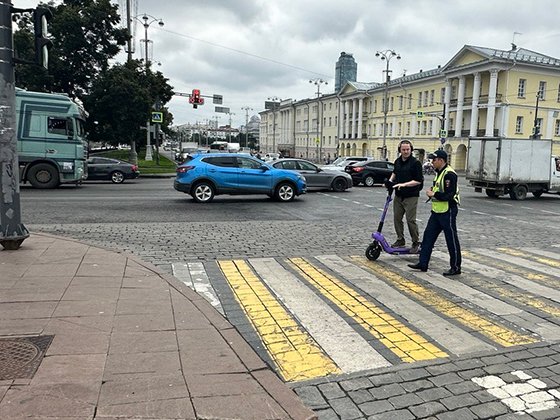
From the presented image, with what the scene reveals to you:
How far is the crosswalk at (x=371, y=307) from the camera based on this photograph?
422 cm

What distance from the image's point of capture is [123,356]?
383 centimetres

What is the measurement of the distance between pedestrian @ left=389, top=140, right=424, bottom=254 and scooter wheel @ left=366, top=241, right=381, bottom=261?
1.76 feet

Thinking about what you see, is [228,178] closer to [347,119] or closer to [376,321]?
[376,321]

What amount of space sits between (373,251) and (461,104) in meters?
57.8

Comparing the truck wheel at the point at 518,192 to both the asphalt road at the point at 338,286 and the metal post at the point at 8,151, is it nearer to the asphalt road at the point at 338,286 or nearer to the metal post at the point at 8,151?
the asphalt road at the point at 338,286

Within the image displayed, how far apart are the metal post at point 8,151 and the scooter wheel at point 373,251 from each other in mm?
5363

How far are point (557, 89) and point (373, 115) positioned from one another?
30.4m

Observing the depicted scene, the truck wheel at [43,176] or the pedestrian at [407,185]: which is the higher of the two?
the pedestrian at [407,185]

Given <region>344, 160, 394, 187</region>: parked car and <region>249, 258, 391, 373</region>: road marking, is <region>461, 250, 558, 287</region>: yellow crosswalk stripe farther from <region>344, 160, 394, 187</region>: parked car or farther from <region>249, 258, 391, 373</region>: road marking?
<region>344, 160, 394, 187</region>: parked car

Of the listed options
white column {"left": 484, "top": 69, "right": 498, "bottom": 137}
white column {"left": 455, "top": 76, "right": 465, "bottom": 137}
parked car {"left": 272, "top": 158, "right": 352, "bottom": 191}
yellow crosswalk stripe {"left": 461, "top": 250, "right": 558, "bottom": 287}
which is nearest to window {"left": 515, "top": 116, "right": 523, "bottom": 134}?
white column {"left": 484, "top": 69, "right": 498, "bottom": 137}

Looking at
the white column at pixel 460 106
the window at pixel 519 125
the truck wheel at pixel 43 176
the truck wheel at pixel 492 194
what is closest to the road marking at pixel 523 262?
the truck wheel at pixel 492 194

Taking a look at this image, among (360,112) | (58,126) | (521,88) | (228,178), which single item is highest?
(521,88)

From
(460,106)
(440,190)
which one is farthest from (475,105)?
(440,190)

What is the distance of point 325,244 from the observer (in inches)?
358
